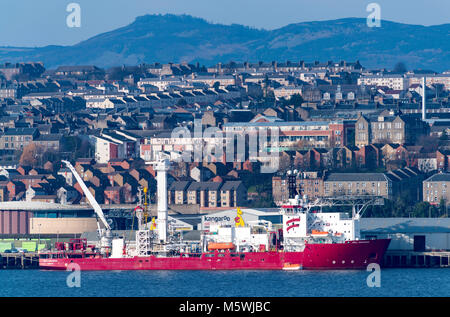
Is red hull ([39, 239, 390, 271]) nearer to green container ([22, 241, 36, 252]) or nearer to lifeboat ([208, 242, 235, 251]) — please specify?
lifeboat ([208, 242, 235, 251])

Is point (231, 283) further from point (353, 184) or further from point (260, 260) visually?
point (353, 184)

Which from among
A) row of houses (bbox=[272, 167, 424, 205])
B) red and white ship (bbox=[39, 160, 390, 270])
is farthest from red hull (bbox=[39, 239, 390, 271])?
row of houses (bbox=[272, 167, 424, 205])

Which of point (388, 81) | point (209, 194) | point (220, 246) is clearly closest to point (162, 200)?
point (220, 246)

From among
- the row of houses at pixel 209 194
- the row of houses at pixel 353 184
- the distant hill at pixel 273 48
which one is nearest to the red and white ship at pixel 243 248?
the row of houses at pixel 209 194

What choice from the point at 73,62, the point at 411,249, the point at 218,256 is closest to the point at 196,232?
the point at 218,256

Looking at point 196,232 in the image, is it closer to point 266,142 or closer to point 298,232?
point 298,232

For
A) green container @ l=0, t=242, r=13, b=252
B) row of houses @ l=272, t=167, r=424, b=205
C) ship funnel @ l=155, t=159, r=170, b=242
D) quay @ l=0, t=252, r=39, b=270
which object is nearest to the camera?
ship funnel @ l=155, t=159, r=170, b=242
